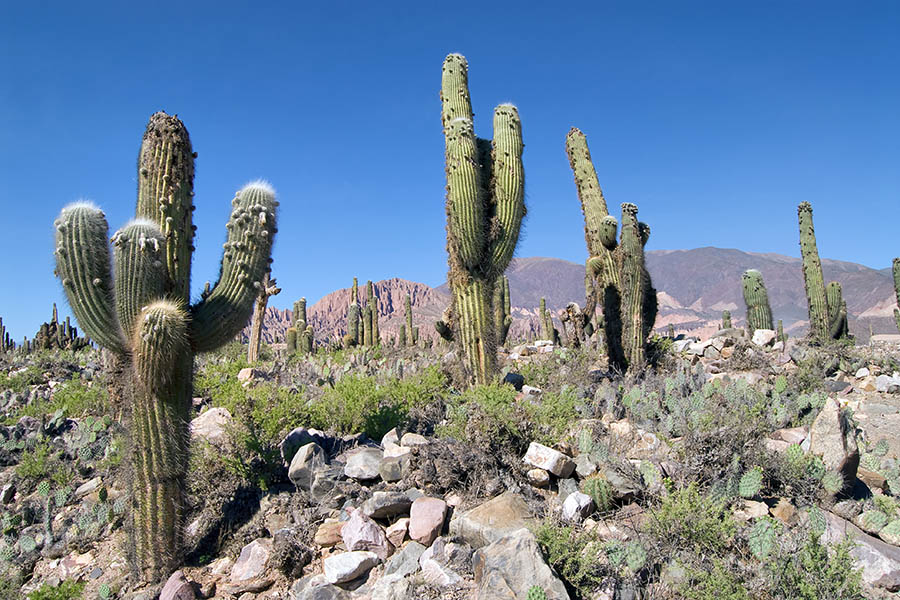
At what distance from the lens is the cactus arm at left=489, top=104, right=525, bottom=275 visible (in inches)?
314

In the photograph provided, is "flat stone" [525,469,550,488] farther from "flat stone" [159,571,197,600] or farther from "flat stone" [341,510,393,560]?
"flat stone" [159,571,197,600]

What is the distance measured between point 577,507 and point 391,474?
1.60 m

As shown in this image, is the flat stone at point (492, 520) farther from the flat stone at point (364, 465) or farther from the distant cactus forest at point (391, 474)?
the flat stone at point (364, 465)

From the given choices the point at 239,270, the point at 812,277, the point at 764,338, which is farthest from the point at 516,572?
the point at 812,277

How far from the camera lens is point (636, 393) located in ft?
21.9

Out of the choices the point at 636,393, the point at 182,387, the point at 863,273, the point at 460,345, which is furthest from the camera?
the point at 863,273

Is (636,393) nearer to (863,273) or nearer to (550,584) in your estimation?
(550,584)

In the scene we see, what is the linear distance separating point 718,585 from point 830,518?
143 cm

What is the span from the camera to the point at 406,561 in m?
4.07

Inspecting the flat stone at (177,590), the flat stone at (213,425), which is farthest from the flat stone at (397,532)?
the flat stone at (213,425)

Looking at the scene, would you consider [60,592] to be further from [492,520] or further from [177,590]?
[492,520]

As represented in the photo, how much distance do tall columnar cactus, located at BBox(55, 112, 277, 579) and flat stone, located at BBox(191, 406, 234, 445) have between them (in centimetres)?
115

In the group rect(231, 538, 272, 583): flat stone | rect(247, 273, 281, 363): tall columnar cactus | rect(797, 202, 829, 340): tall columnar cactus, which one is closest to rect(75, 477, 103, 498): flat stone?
rect(231, 538, 272, 583): flat stone

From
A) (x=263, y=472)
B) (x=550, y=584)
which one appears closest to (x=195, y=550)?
(x=263, y=472)
